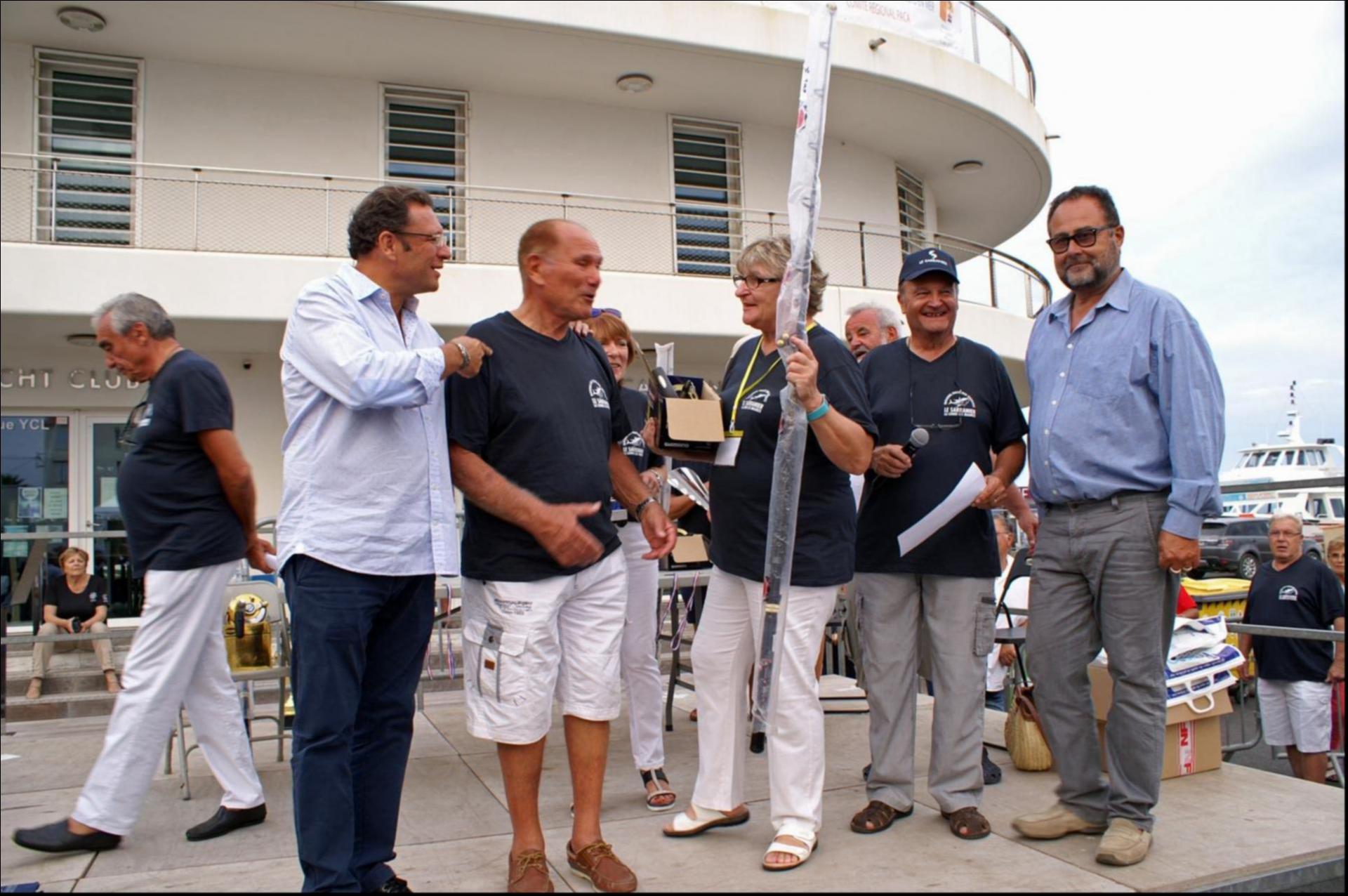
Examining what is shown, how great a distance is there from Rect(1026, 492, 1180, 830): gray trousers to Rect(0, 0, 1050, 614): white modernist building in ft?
31.7

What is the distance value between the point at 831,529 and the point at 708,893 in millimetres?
1275

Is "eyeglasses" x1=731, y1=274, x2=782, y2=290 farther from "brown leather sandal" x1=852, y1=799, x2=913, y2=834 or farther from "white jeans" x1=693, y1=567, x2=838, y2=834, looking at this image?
"brown leather sandal" x1=852, y1=799, x2=913, y2=834

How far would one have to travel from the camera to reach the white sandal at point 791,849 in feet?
10.7

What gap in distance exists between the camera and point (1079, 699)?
3615 millimetres

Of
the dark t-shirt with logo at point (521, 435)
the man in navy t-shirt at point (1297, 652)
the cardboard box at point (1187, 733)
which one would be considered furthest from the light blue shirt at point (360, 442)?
the man in navy t-shirt at point (1297, 652)

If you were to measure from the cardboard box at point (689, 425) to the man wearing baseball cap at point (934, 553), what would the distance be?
0.66 m

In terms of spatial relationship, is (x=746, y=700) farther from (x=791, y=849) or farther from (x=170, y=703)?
(x=170, y=703)

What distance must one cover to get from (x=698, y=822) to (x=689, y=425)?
1.44 m

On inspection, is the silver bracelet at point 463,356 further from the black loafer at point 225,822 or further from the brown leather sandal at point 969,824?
the brown leather sandal at point 969,824

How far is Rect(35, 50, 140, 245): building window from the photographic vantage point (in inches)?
464

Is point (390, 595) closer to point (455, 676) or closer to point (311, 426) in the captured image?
point (311, 426)

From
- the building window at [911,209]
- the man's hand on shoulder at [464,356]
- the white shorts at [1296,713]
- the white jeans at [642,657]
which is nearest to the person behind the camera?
the man's hand on shoulder at [464,356]

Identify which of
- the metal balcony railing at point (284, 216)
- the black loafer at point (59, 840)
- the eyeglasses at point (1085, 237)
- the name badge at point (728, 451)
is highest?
the metal balcony railing at point (284, 216)

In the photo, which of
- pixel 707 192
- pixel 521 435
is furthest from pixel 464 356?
pixel 707 192
